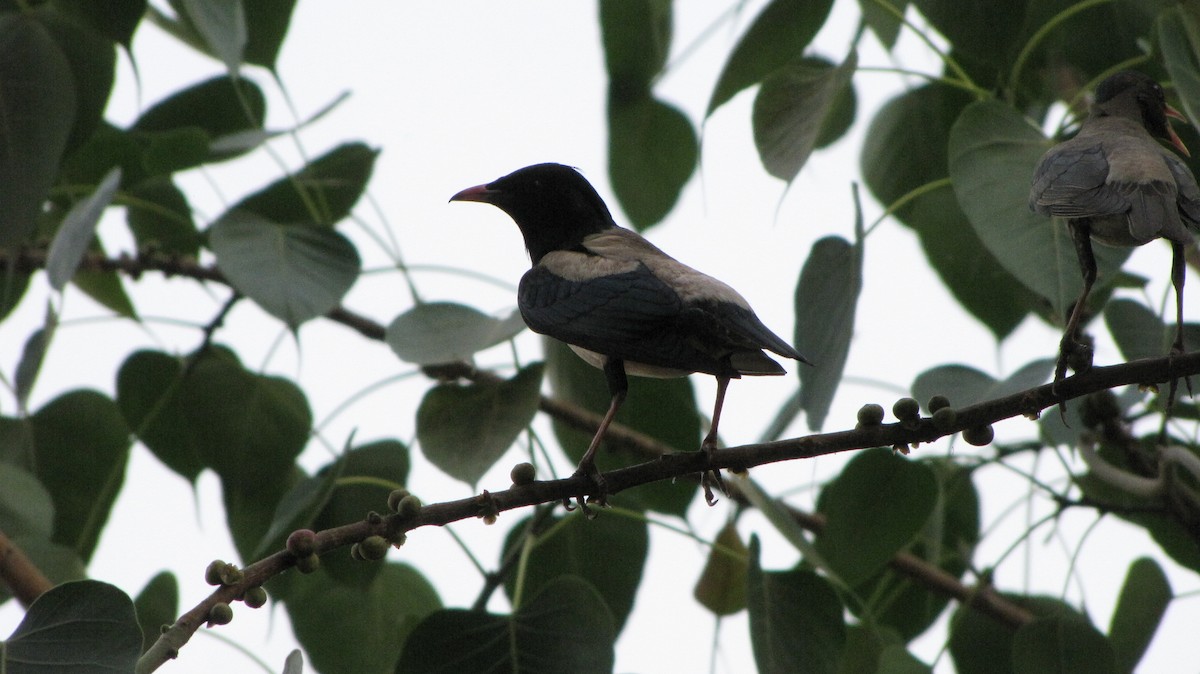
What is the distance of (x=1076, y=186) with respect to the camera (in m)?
1.99

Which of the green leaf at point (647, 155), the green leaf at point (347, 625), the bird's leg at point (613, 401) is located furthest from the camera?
the green leaf at point (647, 155)

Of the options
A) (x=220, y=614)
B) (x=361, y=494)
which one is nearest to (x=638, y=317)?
(x=220, y=614)

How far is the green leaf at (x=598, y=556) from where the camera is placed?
316cm

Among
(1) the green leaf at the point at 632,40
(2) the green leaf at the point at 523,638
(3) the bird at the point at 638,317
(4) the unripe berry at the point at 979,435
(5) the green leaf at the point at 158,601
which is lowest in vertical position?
(2) the green leaf at the point at 523,638

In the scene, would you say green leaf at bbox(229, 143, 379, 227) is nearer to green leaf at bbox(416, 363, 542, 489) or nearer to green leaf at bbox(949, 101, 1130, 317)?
green leaf at bbox(416, 363, 542, 489)

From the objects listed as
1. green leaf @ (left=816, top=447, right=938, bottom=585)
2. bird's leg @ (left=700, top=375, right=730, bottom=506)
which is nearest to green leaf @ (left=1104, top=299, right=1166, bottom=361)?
green leaf @ (left=816, top=447, right=938, bottom=585)

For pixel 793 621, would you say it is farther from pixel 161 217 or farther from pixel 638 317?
pixel 161 217

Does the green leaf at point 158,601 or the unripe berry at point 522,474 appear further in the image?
the green leaf at point 158,601

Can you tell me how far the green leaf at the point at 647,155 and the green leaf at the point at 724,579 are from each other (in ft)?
3.50

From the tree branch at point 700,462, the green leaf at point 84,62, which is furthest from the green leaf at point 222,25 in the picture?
the tree branch at point 700,462

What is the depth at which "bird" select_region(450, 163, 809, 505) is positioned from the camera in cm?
212

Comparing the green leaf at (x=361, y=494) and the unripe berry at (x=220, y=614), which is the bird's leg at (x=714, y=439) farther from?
the green leaf at (x=361, y=494)

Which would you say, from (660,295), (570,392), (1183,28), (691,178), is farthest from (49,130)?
(1183,28)

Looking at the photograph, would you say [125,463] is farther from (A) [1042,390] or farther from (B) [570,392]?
(A) [1042,390]
